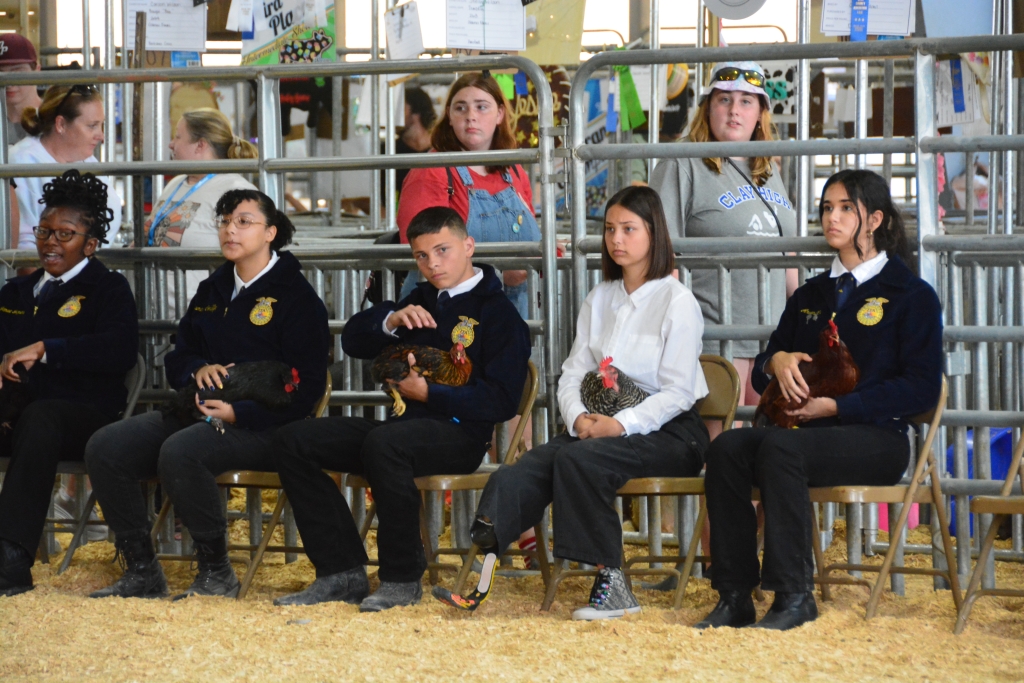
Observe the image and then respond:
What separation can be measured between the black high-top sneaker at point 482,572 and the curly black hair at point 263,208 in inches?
60.4

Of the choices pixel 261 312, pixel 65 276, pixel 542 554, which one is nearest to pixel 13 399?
pixel 65 276

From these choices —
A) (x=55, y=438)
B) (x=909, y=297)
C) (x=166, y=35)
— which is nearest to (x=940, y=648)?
(x=909, y=297)

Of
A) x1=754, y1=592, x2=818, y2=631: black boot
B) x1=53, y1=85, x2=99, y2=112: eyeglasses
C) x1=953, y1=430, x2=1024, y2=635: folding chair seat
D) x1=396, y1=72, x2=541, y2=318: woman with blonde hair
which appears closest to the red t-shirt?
x1=396, y1=72, x2=541, y2=318: woman with blonde hair

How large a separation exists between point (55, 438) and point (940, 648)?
3140mm

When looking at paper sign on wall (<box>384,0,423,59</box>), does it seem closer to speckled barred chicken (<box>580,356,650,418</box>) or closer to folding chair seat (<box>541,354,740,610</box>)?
speckled barred chicken (<box>580,356,650,418</box>)

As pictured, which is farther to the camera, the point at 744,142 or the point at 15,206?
the point at 15,206

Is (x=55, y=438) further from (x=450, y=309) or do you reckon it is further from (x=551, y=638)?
(x=551, y=638)

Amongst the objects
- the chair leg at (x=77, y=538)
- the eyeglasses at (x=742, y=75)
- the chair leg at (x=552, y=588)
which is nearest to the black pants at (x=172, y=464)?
the chair leg at (x=77, y=538)

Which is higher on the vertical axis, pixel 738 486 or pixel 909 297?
pixel 909 297

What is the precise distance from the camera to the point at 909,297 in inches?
153

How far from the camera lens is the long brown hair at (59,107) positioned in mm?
5766

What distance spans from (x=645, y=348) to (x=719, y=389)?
0.33 meters

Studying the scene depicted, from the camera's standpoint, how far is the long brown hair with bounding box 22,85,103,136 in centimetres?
577

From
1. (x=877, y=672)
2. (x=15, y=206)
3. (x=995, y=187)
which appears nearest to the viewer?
(x=877, y=672)
